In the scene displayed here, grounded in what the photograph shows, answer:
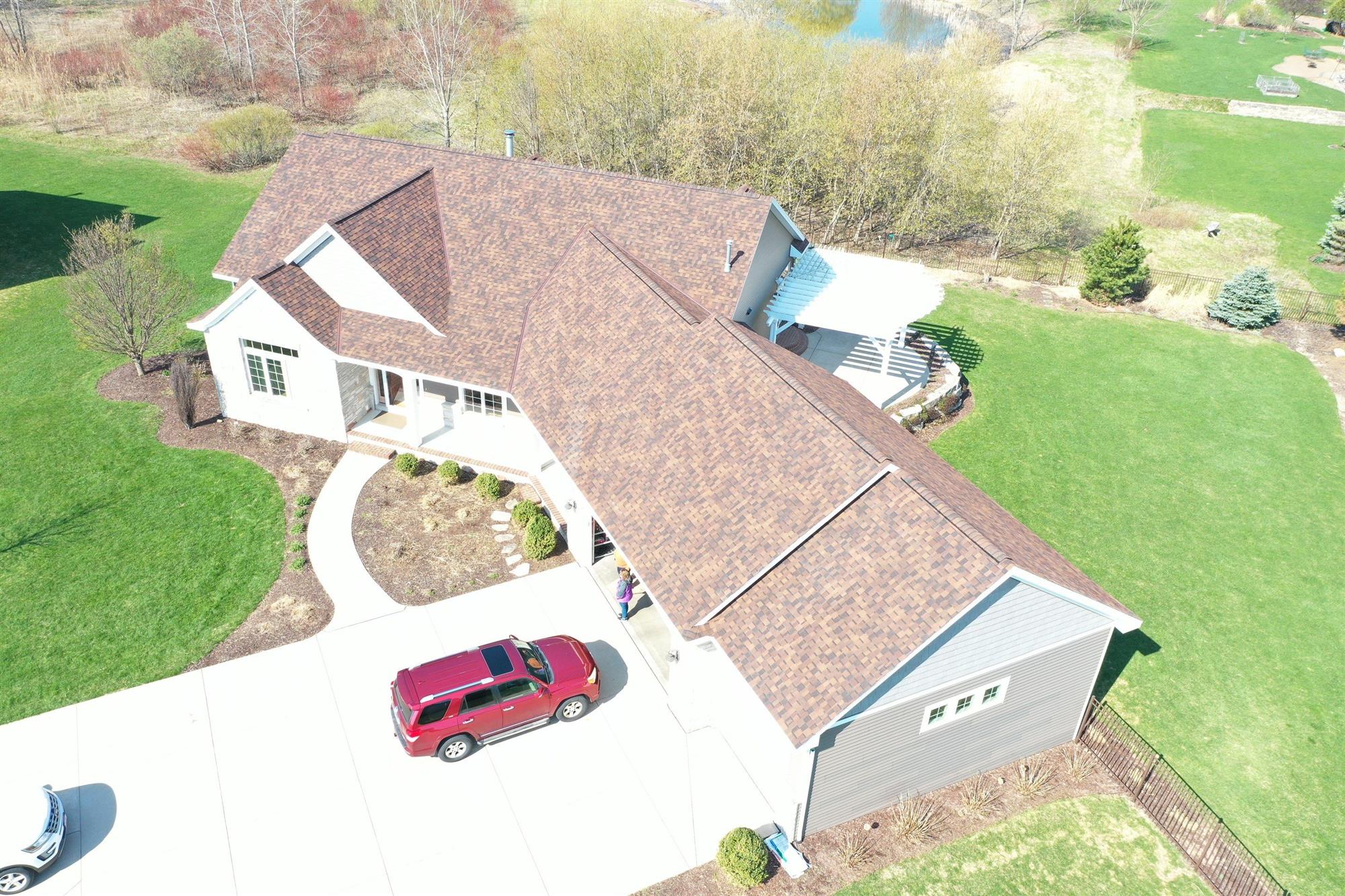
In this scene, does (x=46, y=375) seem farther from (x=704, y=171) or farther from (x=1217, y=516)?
(x=1217, y=516)

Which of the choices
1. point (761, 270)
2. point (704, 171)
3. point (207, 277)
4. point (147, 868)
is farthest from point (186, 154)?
point (147, 868)

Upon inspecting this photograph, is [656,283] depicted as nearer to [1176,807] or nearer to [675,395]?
[675,395]

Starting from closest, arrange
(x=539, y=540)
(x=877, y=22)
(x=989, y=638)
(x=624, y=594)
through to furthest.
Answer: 1. (x=989, y=638)
2. (x=624, y=594)
3. (x=539, y=540)
4. (x=877, y=22)

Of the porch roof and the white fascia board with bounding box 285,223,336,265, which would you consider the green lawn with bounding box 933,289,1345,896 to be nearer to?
the porch roof

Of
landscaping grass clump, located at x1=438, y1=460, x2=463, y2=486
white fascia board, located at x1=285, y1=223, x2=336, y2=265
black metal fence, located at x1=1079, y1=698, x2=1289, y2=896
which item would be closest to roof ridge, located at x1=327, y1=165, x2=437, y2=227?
white fascia board, located at x1=285, y1=223, x2=336, y2=265

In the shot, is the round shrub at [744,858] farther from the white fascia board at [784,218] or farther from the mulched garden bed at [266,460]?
the white fascia board at [784,218]

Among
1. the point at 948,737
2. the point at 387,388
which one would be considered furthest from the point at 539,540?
the point at 948,737
